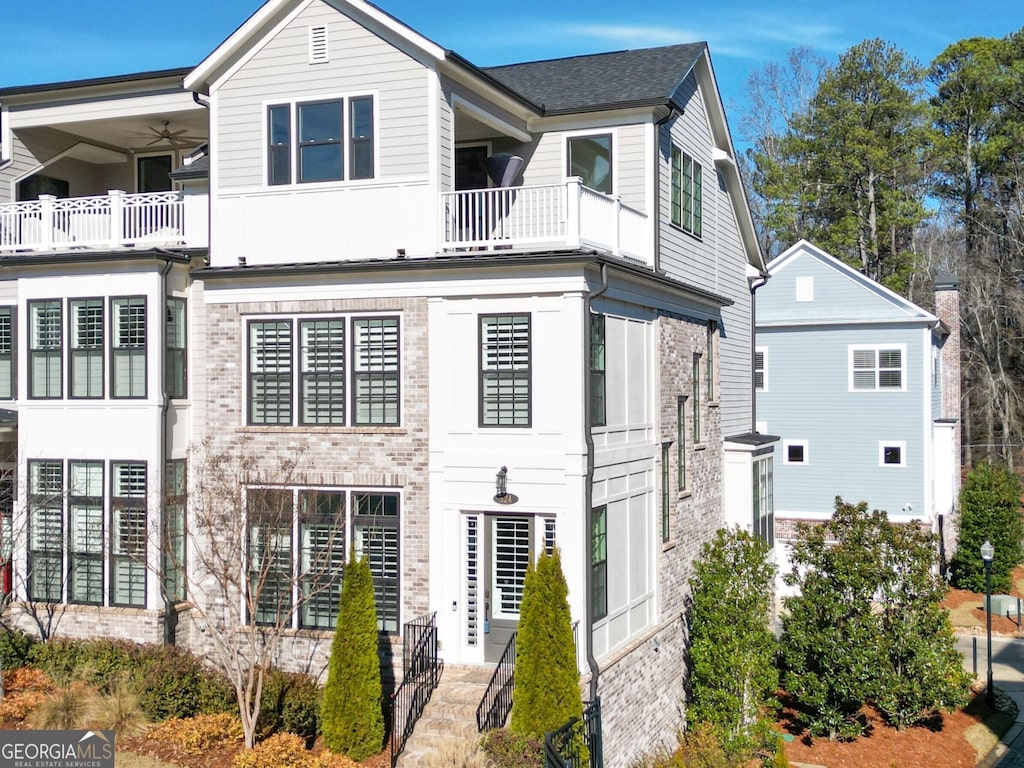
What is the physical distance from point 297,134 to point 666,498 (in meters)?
9.14

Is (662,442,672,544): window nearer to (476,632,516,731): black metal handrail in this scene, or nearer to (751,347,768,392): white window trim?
(476,632,516,731): black metal handrail

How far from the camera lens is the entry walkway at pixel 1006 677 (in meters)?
20.3

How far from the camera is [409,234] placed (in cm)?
1628

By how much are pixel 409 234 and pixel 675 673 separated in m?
9.51

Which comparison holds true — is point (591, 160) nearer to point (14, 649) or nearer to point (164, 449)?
point (164, 449)

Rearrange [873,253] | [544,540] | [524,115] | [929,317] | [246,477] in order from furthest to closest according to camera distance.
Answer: [873,253], [929,317], [524,115], [246,477], [544,540]

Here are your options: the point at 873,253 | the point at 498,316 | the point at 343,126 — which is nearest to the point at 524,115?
the point at 343,126

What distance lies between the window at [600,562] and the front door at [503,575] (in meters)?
1.08

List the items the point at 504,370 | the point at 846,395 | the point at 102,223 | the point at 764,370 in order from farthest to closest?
the point at 764,370 → the point at 846,395 → the point at 102,223 → the point at 504,370

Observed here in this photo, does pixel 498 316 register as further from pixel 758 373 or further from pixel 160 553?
pixel 758 373

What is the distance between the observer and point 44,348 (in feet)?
59.1

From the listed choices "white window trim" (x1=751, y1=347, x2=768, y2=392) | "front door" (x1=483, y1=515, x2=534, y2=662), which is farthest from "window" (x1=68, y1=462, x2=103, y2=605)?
"white window trim" (x1=751, y1=347, x2=768, y2=392)

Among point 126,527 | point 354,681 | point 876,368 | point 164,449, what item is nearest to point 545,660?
point 354,681

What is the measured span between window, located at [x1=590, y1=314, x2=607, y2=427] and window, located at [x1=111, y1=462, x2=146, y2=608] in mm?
Answer: 7503
